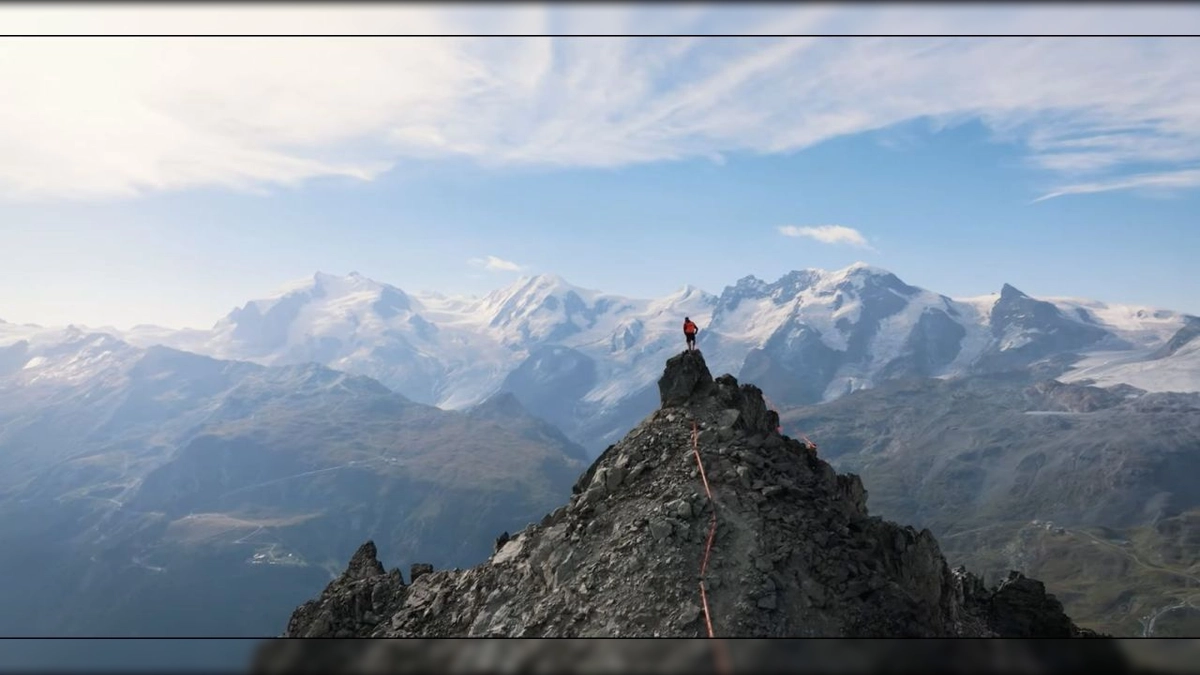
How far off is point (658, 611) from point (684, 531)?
→ 7.07 feet

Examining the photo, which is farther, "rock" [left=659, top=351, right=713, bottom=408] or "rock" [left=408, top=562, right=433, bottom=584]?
"rock" [left=408, top=562, right=433, bottom=584]

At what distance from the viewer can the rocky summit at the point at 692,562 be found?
19.0 meters

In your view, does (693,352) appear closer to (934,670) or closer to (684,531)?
(684,531)

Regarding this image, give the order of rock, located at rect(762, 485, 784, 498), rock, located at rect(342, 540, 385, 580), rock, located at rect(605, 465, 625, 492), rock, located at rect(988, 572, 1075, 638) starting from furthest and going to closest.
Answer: rock, located at rect(988, 572, 1075, 638), rock, located at rect(342, 540, 385, 580), rock, located at rect(605, 465, 625, 492), rock, located at rect(762, 485, 784, 498)

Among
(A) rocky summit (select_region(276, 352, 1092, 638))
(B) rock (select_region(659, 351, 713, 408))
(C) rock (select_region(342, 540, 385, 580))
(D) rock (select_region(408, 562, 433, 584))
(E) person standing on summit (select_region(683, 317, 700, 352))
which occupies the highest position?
(E) person standing on summit (select_region(683, 317, 700, 352))

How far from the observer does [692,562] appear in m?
19.5

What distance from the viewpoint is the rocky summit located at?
19.0 metres

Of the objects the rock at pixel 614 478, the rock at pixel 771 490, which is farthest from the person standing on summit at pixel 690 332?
the rock at pixel 771 490

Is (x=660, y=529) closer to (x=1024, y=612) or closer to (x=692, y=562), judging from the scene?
(x=692, y=562)

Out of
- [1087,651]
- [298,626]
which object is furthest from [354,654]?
[298,626]

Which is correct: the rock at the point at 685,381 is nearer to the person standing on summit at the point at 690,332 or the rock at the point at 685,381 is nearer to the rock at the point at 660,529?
the person standing on summit at the point at 690,332

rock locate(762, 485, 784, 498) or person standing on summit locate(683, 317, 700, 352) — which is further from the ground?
person standing on summit locate(683, 317, 700, 352)

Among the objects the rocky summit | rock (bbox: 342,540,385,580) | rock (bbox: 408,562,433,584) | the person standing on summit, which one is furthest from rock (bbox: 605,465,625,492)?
rock (bbox: 342,540,385,580)

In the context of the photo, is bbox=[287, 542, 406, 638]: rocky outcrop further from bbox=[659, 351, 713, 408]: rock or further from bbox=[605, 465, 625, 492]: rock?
bbox=[659, 351, 713, 408]: rock
